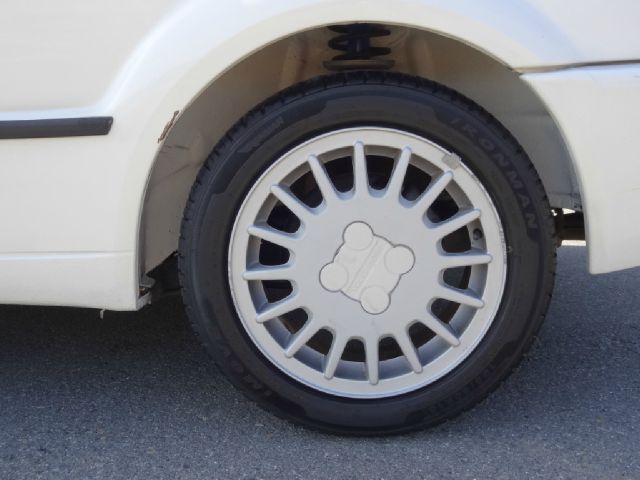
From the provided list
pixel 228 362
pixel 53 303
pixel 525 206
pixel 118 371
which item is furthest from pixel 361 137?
pixel 118 371

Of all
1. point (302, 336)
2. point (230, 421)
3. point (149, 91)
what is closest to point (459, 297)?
point (302, 336)

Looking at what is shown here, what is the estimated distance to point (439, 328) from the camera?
1.74 m

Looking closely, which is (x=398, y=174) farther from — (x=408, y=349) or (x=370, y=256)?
(x=408, y=349)

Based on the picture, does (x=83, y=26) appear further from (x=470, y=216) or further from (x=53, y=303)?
(x=470, y=216)

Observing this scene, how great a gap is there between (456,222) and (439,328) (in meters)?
0.25

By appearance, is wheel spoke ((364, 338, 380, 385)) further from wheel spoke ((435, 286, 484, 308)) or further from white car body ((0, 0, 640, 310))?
white car body ((0, 0, 640, 310))

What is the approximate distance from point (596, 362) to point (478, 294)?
662 mm

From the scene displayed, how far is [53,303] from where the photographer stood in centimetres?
172

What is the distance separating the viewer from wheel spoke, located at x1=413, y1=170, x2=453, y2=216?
5.56ft

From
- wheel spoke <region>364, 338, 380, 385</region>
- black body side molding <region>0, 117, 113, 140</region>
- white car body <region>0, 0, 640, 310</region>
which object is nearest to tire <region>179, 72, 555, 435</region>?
wheel spoke <region>364, 338, 380, 385</region>

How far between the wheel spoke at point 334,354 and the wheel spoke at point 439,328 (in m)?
0.19

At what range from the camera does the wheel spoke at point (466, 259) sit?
1.72 m

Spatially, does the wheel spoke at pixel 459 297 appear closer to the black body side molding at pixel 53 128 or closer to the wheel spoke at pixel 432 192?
the wheel spoke at pixel 432 192

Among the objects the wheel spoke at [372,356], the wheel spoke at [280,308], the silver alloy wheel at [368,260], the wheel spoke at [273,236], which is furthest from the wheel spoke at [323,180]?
the wheel spoke at [372,356]
